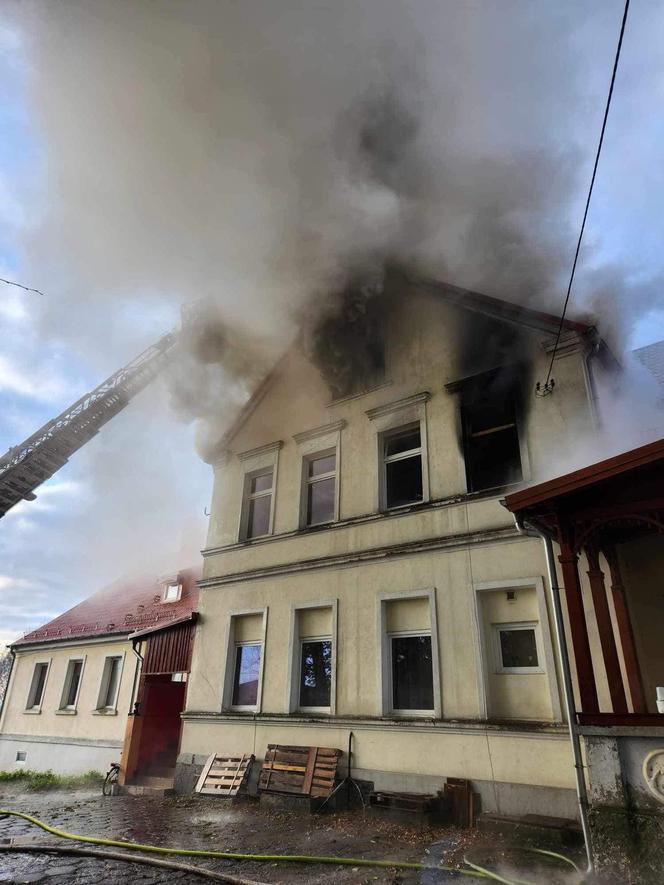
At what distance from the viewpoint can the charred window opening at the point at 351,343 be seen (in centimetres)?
1233

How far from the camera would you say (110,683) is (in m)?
17.0

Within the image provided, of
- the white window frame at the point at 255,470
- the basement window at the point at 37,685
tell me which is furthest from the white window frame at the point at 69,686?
the white window frame at the point at 255,470

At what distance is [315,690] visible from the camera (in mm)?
10758

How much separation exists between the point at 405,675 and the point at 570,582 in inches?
178

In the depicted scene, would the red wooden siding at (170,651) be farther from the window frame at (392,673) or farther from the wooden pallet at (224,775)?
the window frame at (392,673)

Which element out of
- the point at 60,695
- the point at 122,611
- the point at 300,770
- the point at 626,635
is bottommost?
the point at 300,770

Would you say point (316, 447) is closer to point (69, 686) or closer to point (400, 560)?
point (400, 560)

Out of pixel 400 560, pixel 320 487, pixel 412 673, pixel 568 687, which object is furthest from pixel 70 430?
pixel 568 687

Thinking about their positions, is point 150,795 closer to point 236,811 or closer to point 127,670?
point 236,811

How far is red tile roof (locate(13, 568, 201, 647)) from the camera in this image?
17016 mm

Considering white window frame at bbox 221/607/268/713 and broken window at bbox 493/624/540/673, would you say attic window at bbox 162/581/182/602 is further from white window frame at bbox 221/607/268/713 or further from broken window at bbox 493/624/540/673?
broken window at bbox 493/624/540/673

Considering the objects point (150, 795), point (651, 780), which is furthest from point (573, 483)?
point (150, 795)

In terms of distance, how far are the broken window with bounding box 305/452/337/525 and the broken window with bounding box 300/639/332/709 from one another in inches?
96.8

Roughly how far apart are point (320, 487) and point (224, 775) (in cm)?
589
